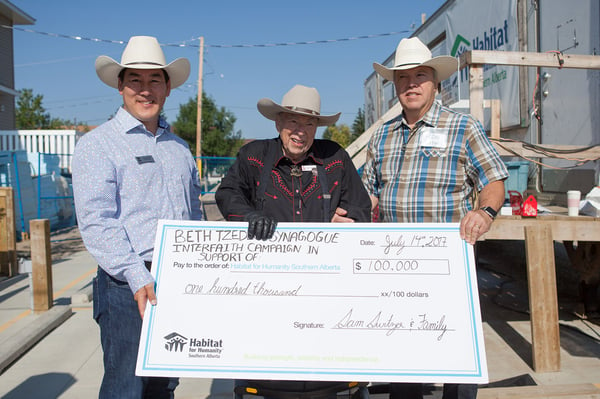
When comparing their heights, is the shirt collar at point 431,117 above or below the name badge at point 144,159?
above

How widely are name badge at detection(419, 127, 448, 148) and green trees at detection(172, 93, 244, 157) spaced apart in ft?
110

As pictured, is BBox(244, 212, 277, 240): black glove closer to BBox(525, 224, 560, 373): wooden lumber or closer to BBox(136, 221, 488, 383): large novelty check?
BBox(136, 221, 488, 383): large novelty check

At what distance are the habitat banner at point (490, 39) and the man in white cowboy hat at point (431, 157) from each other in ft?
9.79

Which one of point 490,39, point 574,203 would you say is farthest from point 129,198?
point 490,39

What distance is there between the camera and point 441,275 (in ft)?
6.41

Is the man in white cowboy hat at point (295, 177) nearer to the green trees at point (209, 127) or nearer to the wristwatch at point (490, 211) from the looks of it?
the wristwatch at point (490, 211)

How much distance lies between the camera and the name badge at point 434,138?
2.34m

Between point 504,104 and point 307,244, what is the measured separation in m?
5.11

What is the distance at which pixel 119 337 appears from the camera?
1.95 metres

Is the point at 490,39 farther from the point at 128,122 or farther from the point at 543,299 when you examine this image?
the point at 128,122

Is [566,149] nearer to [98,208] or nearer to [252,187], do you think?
[252,187]

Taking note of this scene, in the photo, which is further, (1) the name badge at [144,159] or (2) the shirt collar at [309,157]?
(2) the shirt collar at [309,157]

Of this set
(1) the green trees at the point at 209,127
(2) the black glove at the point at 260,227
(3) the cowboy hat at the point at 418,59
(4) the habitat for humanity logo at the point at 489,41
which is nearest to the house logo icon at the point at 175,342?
(2) the black glove at the point at 260,227

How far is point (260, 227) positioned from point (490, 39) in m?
5.69
